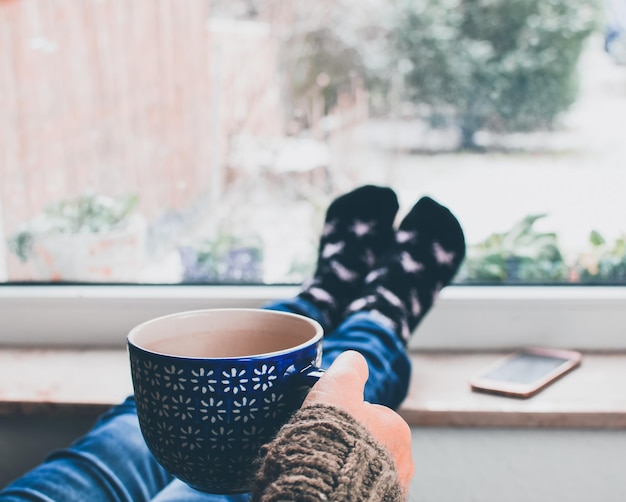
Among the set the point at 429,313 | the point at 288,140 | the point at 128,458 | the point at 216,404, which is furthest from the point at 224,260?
the point at 216,404

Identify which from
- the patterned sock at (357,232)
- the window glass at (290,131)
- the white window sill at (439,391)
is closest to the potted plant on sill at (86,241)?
the window glass at (290,131)

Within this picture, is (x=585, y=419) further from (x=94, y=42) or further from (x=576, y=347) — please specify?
(x=94, y=42)

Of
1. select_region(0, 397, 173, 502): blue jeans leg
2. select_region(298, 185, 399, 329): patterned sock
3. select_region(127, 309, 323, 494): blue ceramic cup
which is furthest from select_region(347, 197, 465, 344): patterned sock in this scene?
select_region(127, 309, 323, 494): blue ceramic cup

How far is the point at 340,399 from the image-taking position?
0.39 metres

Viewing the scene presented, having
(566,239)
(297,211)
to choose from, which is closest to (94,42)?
(297,211)

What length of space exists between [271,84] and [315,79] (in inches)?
2.8

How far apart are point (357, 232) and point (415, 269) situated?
5.8 inches

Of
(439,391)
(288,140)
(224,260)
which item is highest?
(288,140)

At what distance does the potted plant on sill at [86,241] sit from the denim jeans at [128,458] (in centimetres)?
40

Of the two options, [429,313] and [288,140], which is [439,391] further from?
[288,140]

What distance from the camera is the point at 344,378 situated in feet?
1.32

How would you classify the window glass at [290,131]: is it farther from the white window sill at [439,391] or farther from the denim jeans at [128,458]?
the denim jeans at [128,458]

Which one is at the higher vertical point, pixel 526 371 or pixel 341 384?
pixel 341 384

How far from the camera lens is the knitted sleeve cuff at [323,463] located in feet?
1.17
